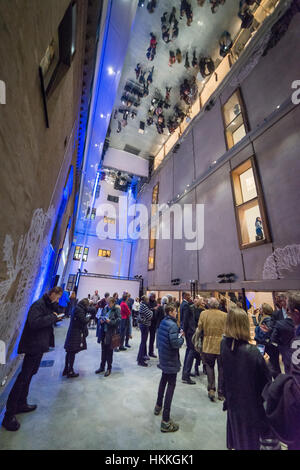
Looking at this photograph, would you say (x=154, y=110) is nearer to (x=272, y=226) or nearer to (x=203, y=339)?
(x=272, y=226)

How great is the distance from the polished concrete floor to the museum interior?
2 centimetres

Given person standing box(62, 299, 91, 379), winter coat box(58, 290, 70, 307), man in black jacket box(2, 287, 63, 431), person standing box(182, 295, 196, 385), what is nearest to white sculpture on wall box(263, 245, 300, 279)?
person standing box(182, 295, 196, 385)

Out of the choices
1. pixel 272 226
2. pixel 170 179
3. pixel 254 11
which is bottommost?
pixel 272 226

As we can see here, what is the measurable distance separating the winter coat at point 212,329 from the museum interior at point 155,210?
4 cm

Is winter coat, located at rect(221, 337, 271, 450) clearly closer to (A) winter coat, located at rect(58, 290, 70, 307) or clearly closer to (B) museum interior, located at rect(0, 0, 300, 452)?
(B) museum interior, located at rect(0, 0, 300, 452)

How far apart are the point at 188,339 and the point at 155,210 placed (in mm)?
10562

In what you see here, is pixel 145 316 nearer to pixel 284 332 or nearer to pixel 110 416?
pixel 110 416

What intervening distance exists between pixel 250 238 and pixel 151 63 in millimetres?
11228

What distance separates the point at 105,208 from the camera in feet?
61.2

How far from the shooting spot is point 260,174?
591 cm

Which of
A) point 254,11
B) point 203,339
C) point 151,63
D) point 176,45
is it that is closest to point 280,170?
point 203,339

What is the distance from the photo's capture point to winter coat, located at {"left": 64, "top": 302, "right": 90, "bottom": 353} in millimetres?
3658

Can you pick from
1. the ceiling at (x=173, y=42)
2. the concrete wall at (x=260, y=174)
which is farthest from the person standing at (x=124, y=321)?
the ceiling at (x=173, y=42)

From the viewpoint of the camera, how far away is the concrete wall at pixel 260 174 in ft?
16.4
